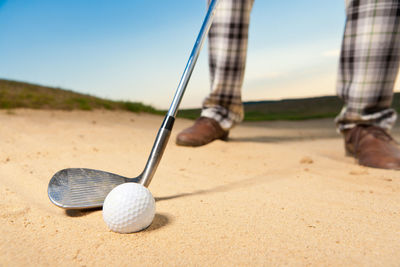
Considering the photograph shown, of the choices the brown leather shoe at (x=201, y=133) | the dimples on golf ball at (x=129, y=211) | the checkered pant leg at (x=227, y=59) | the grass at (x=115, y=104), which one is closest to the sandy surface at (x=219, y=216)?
the dimples on golf ball at (x=129, y=211)

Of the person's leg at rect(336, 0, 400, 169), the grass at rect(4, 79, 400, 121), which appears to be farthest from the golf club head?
the grass at rect(4, 79, 400, 121)

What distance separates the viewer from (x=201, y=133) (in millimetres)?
2955

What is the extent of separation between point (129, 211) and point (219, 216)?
366 millimetres

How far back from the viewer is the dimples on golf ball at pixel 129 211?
1104 mm

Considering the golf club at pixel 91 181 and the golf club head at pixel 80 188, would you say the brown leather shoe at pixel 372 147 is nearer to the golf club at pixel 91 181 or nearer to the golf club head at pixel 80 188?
the golf club at pixel 91 181

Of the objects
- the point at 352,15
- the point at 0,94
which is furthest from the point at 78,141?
the point at 0,94

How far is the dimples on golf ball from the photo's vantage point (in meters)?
1.10

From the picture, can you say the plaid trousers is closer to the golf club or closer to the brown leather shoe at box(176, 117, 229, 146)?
the brown leather shoe at box(176, 117, 229, 146)

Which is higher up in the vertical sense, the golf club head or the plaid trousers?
the plaid trousers

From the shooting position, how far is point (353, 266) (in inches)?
35.5

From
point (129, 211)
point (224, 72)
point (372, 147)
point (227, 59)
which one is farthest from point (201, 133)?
point (129, 211)

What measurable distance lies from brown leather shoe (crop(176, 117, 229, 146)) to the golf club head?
142 cm

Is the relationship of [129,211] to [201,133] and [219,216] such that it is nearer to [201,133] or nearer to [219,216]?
[219,216]

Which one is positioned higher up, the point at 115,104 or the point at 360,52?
the point at 360,52
